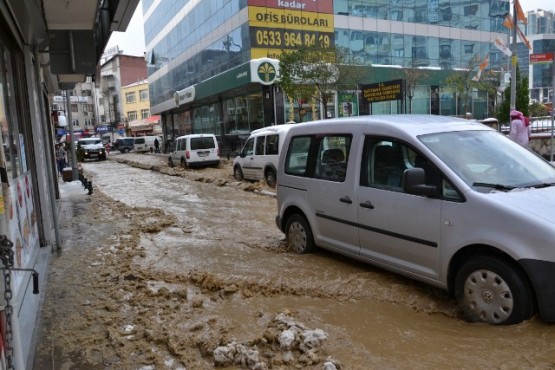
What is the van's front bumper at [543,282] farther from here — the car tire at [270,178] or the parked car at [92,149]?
the parked car at [92,149]

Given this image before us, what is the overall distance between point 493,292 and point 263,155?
37.5 feet

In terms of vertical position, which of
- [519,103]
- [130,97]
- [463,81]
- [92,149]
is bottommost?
[92,149]

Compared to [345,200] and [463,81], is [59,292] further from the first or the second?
[463,81]

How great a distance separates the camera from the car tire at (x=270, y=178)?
14531 millimetres

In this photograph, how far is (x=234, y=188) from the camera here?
49.1 feet

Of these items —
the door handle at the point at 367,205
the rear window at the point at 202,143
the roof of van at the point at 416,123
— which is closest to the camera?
the roof of van at the point at 416,123

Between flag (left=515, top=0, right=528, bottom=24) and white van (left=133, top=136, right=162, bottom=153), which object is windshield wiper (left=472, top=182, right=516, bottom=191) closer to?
flag (left=515, top=0, right=528, bottom=24)

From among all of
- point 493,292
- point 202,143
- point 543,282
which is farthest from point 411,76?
point 543,282

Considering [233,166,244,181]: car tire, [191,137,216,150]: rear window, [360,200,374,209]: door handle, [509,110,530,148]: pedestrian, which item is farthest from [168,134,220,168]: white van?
[360,200,374,209]: door handle

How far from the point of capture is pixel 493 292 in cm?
386

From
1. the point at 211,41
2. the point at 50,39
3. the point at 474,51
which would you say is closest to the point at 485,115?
the point at 474,51

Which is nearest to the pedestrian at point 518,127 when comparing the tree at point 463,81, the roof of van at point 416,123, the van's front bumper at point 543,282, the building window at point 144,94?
the roof of van at point 416,123

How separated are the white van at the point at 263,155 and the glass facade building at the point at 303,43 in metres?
11.3

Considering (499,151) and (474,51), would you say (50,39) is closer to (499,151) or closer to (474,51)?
(499,151)
